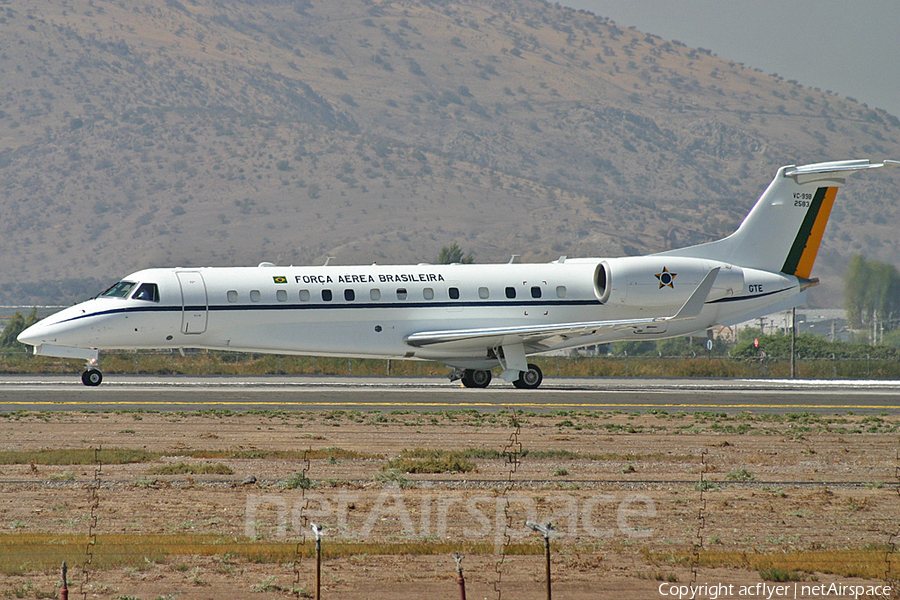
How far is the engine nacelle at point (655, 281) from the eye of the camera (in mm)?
35562

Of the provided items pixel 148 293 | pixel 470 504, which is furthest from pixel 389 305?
pixel 470 504

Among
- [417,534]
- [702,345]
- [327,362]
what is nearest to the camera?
[417,534]

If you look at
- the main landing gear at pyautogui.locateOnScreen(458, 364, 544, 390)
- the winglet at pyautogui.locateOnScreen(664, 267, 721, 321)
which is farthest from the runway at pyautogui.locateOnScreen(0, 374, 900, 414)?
the winglet at pyautogui.locateOnScreen(664, 267, 721, 321)

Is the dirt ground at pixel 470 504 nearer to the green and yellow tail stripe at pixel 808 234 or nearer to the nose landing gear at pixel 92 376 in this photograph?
the nose landing gear at pixel 92 376

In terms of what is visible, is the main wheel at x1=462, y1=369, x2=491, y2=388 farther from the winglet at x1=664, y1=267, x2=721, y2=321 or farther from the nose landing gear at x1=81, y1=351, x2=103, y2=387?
the nose landing gear at x1=81, y1=351, x2=103, y2=387

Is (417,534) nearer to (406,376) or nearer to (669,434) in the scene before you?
(669,434)

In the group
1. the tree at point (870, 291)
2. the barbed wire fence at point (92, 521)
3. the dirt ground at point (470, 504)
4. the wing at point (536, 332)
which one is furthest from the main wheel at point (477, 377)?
the tree at point (870, 291)

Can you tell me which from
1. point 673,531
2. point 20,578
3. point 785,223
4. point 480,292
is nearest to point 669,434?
point 673,531

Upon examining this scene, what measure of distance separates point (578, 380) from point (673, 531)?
98.5 feet

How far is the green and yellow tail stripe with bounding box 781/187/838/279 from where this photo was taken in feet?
125

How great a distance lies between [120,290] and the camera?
3269 cm

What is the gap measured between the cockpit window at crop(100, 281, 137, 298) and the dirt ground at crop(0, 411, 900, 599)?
8.66 meters

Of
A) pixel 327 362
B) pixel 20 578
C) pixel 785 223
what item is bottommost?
pixel 20 578

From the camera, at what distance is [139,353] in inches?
1996
